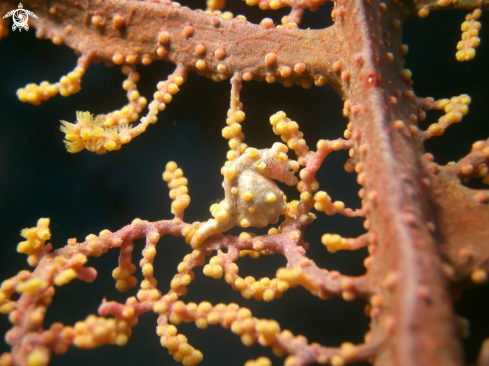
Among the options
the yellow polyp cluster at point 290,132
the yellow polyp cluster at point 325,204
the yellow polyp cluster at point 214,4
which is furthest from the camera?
the yellow polyp cluster at point 214,4

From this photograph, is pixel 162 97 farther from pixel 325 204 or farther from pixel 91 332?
pixel 91 332

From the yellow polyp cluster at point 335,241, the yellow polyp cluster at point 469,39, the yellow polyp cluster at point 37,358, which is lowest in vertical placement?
the yellow polyp cluster at point 37,358

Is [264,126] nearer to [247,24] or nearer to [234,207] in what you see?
[247,24]

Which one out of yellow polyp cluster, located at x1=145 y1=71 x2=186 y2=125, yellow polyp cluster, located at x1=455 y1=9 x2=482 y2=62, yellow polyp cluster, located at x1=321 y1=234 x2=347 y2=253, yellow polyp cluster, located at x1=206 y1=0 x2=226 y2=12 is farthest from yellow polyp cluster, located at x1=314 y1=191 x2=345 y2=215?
yellow polyp cluster, located at x1=206 y1=0 x2=226 y2=12

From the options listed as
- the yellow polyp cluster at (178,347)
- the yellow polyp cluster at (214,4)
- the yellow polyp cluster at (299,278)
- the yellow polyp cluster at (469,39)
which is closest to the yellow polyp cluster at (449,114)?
the yellow polyp cluster at (469,39)

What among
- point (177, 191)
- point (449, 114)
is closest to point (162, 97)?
point (177, 191)

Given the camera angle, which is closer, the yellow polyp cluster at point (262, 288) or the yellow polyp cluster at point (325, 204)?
the yellow polyp cluster at point (325, 204)

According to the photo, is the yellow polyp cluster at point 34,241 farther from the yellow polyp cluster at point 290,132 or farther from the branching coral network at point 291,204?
the yellow polyp cluster at point 290,132

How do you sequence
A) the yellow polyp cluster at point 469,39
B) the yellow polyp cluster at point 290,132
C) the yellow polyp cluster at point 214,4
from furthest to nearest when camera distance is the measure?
1. the yellow polyp cluster at point 214,4
2. the yellow polyp cluster at point 469,39
3. the yellow polyp cluster at point 290,132
